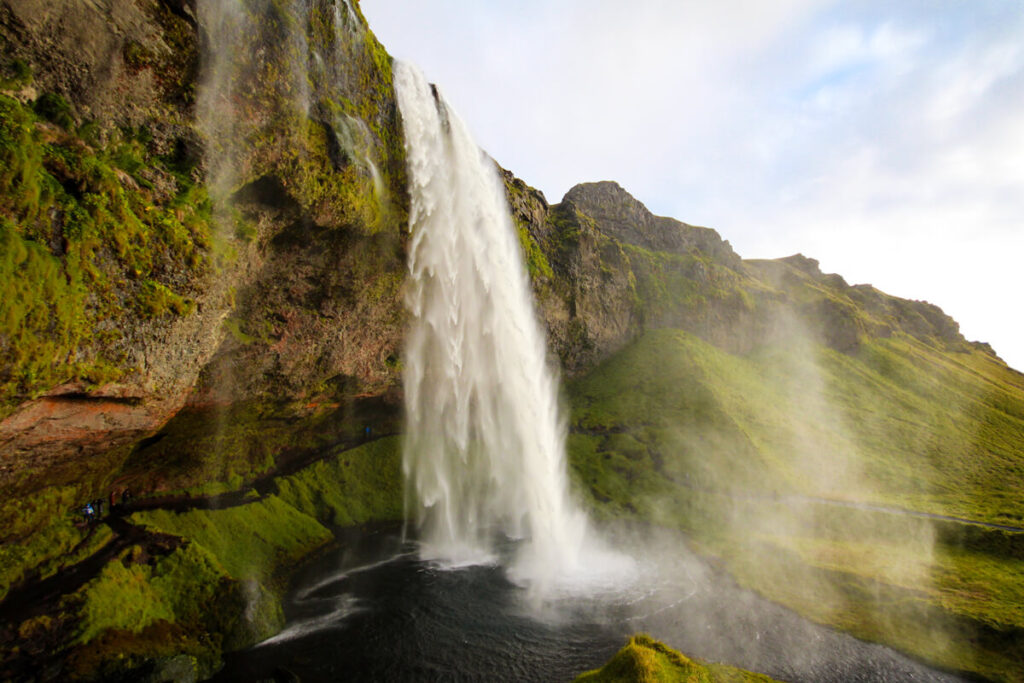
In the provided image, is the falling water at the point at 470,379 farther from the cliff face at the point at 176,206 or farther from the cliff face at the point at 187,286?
the cliff face at the point at 176,206

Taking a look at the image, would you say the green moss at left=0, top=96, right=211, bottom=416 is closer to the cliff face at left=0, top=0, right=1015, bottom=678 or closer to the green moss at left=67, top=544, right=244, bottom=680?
the cliff face at left=0, top=0, right=1015, bottom=678

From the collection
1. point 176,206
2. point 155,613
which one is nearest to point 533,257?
point 176,206

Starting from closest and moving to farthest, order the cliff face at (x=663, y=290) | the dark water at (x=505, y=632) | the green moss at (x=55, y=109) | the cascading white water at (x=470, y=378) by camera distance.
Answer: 1. the green moss at (x=55, y=109)
2. the dark water at (x=505, y=632)
3. the cascading white water at (x=470, y=378)
4. the cliff face at (x=663, y=290)

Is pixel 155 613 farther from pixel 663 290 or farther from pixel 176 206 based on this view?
pixel 663 290

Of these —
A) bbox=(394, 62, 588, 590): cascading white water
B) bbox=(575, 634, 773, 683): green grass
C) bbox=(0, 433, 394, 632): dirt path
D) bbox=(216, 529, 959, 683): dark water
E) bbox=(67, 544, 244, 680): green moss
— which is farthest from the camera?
bbox=(394, 62, 588, 590): cascading white water

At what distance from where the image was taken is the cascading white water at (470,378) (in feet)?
103

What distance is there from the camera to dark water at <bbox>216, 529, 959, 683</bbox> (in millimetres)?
18906

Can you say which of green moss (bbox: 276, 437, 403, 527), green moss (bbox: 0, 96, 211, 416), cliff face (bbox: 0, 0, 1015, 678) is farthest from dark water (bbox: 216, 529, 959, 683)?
green moss (bbox: 0, 96, 211, 416)

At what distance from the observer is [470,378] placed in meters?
35.5

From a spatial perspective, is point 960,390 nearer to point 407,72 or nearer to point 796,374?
point 796,374

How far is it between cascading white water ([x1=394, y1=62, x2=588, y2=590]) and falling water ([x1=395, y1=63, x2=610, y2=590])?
3.6 inches

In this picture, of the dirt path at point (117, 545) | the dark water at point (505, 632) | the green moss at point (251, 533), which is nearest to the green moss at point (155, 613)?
the dirt path at point (117, 545)

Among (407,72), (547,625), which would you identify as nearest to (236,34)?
(407,72)

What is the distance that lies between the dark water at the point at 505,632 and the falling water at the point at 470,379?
419 cm
